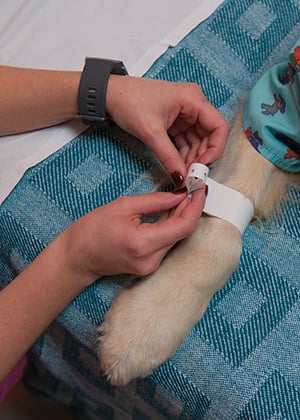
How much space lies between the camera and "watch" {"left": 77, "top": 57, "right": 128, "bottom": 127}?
80 centimetres

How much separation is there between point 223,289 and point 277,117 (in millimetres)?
241

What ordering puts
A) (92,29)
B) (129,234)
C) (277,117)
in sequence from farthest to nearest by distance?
(92,29) → (277,117) → (129,234)

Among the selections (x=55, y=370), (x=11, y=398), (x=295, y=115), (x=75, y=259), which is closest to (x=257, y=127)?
(x=295, y=115)

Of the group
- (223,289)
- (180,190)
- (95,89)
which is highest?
(95,89)

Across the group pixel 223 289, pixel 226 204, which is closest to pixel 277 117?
pixel 226 204

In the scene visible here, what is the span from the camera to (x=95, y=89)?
801 mm

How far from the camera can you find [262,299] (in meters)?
0.74

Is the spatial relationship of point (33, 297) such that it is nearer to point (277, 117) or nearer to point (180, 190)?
point (180, 190)

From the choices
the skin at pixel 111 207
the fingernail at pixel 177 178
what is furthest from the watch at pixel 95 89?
the fingernail at pixel 177 178

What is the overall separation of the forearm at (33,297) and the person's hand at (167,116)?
0.18 metres

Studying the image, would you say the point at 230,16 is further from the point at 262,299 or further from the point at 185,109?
the point at 262,299

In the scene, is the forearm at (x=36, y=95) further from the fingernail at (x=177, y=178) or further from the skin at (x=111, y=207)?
the fingernail at (x=177, y=178)

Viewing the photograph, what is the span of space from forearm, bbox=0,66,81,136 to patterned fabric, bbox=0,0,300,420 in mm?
57

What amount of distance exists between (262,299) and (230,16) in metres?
0.47
